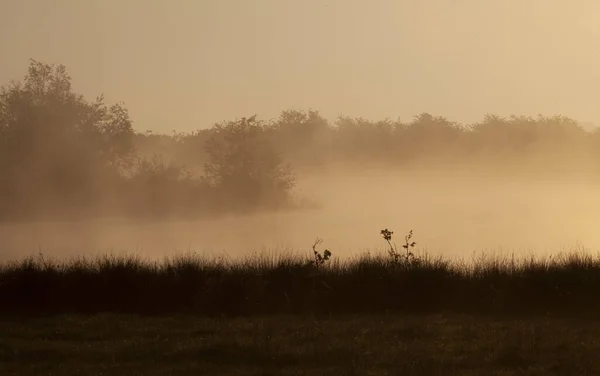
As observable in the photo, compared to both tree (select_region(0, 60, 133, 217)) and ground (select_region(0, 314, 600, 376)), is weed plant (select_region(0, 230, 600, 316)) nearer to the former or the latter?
ground (select_region(0, 314, 600, 376))

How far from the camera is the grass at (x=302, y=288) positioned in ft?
47.9

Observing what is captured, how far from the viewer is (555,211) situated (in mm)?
71750

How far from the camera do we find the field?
10.4 metres

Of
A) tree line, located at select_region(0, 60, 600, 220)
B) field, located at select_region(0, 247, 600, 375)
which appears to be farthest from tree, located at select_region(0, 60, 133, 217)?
field, located at select_region(0, 247, 600, 375)

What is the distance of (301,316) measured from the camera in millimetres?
13906

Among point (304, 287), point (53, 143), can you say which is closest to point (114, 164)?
point (53, 143)

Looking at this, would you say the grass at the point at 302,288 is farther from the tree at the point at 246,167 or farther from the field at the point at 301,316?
the tree at the point at 246,167

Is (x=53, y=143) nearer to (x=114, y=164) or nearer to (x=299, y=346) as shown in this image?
(x=114, y=164)

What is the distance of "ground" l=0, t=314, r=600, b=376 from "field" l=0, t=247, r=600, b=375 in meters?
0.02

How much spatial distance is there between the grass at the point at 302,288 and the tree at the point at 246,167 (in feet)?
114

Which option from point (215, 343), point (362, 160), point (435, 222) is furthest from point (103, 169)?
point (215, 343)

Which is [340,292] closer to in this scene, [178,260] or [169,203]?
[178,260]

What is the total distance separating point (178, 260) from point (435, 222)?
47118mm

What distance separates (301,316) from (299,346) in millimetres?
2727
